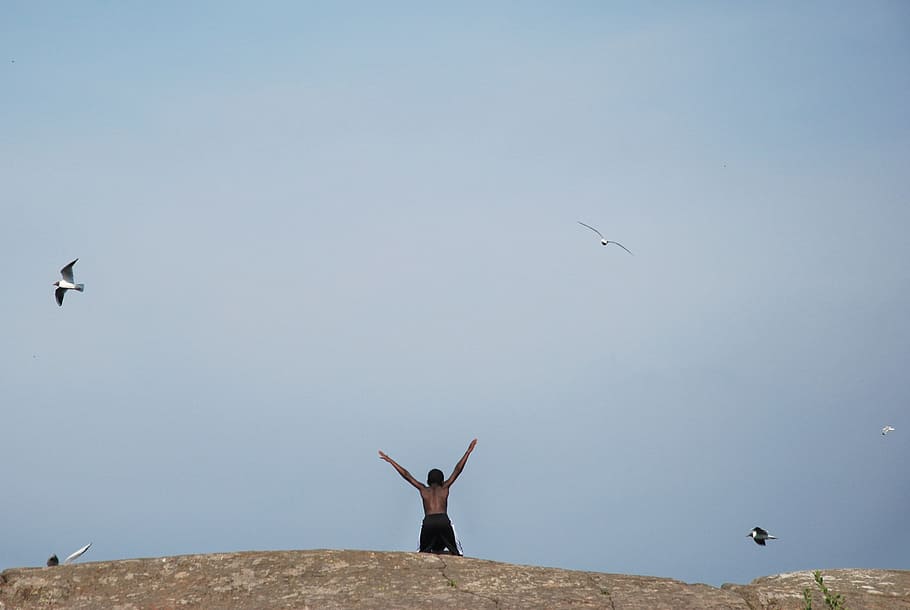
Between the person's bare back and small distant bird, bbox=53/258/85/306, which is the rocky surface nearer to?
the person's bare back

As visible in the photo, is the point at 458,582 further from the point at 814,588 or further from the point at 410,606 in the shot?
the point at 814,588

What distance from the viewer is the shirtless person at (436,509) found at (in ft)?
53.1

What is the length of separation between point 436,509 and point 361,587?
10.9 ft

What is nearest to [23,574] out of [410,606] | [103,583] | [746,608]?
[103,583]

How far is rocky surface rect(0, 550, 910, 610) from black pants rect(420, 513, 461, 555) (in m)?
1.99

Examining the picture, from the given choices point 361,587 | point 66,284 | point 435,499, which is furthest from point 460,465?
point 66,284

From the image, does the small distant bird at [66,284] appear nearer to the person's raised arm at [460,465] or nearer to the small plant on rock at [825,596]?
the person's raised arm at [460,465]

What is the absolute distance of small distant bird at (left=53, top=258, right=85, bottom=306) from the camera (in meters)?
25.4

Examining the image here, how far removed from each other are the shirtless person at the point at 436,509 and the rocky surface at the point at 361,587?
2.01 meters

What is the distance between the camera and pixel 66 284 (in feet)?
83.9

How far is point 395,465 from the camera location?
54.4ft

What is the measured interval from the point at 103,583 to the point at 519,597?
192 inches

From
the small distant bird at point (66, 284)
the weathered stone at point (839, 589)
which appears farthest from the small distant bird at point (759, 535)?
the small distant bird at point (66, 284)

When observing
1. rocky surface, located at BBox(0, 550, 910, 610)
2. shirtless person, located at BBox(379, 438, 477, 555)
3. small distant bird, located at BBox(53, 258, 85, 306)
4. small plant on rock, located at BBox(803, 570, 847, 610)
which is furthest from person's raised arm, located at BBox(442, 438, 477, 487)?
small distant bird, located at BBox(53, 258, 85, 306)
